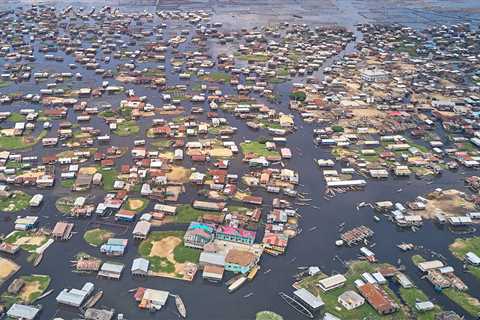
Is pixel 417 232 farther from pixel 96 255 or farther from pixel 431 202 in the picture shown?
pixel 96 255

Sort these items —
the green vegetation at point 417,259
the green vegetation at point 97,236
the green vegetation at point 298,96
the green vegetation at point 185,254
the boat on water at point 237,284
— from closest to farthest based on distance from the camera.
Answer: the boat on water at point 237,284 < the green vegetation at point 185,254 < the green vegetation at point 417,259 < the green vegetation at point 97,236 < the green vegetation at point 298,96

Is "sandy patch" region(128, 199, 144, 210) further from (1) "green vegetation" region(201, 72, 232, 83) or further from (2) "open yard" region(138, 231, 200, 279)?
(1) "green vegetation" region(201, 72, 232, 83)

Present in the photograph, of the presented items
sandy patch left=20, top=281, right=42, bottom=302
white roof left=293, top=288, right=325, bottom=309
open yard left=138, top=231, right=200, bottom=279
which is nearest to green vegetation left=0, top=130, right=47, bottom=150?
sandy patch left=20, top=281, right=42, bottom=302

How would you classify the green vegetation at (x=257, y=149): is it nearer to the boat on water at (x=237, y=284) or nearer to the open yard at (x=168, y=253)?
the open yard at (x=168, y=253)

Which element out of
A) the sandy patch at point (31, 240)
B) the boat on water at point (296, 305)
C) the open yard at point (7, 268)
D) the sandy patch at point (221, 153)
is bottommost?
the boat on water at point (296, 305)

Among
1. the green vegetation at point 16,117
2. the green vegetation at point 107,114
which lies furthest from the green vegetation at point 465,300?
the green vegetation at point 16,117
